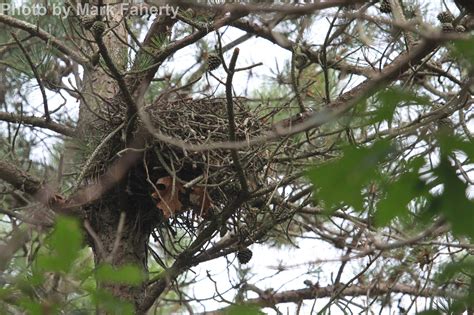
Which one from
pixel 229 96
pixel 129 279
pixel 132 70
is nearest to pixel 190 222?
pixel 132 70

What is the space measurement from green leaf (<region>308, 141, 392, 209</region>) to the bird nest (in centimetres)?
145

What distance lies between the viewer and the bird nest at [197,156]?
101 inches

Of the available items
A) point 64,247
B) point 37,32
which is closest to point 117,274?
point 64,247

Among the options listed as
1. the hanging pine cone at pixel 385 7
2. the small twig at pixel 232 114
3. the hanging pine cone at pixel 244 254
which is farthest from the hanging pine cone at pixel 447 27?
the hanging pine cone at pixel 244 254

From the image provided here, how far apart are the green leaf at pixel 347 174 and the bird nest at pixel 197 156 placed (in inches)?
57.1

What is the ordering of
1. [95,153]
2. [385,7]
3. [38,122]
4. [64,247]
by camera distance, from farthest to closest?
[38,122] → [385,7] → [95,153] → [64,247]

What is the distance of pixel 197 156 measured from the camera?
2605 millimetres

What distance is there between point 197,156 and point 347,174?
162 cm

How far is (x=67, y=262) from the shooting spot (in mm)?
1155

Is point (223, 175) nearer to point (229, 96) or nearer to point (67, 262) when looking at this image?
point (229, 96)

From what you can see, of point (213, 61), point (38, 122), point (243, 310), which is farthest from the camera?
point (38, 122)

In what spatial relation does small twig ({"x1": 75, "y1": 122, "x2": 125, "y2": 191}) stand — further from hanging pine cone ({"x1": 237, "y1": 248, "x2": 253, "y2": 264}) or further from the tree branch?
hanging pine cone ({"x1": 237, "y1": 248, "x2": 253, "y2": 264})

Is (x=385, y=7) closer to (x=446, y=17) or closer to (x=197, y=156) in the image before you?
(x=446, y=17)

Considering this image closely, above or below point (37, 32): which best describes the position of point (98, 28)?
below
